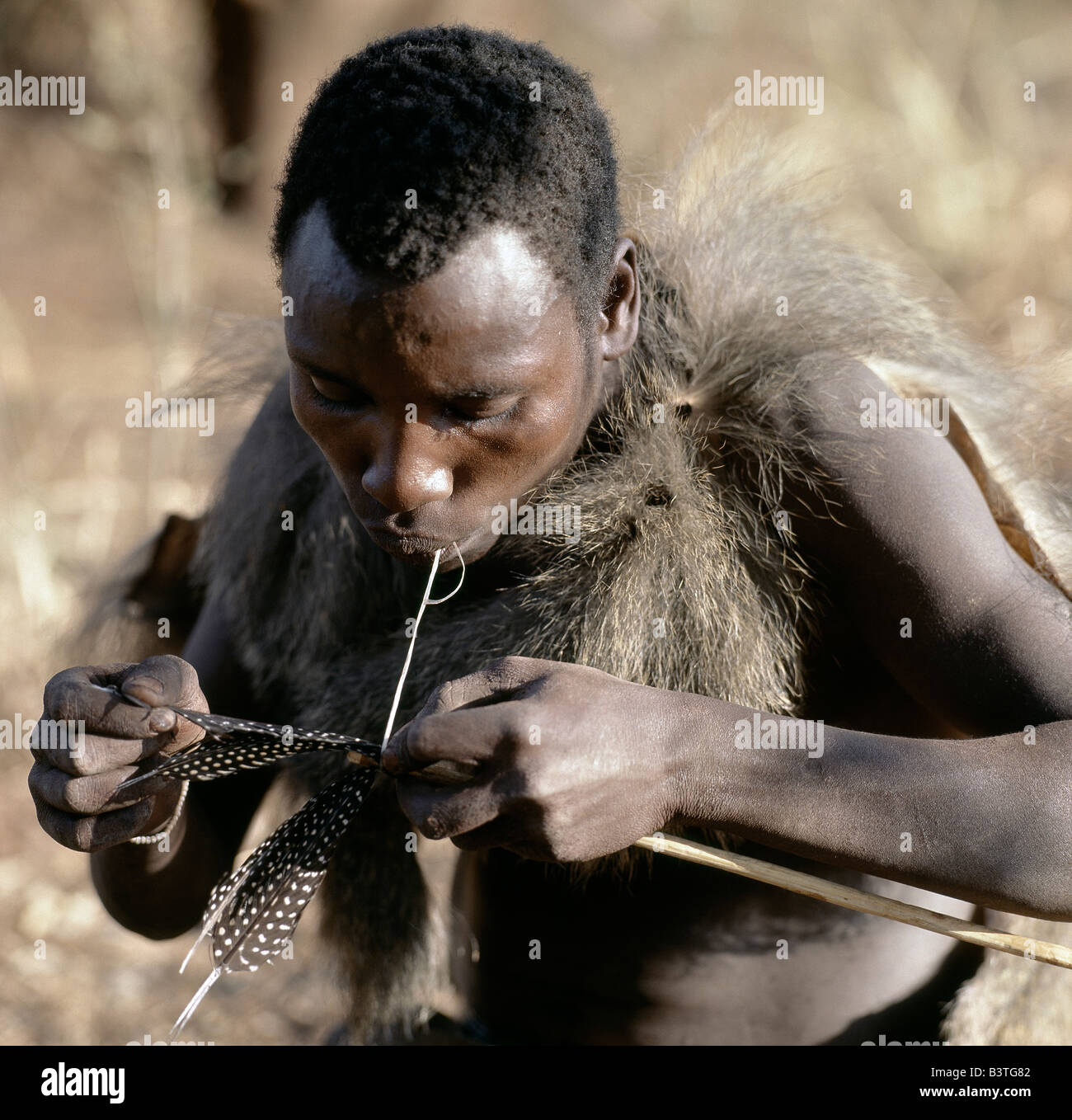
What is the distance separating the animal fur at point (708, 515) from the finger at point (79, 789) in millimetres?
368

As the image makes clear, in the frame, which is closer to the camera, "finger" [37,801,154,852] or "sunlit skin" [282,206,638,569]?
"sunlit skin" [282,206,638,569]

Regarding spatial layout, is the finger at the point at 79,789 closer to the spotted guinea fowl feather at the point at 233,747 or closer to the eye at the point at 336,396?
the spotted guinea fowl feather at the point at 233,747

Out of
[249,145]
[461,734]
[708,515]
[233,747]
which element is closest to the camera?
[461,734]

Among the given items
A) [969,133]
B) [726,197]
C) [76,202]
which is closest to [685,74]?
[969,133]

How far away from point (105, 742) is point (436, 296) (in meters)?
0.68

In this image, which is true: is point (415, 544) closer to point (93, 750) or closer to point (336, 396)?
point (336, 396)

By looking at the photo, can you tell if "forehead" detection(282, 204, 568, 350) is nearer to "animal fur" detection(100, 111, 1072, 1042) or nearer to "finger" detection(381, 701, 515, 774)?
"animal fur" detection(100, 111, 1072, 1042)

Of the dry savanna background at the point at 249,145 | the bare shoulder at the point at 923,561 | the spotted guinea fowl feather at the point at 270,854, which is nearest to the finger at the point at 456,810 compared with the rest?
the spotted guinea fowl feather at the point at 270,854

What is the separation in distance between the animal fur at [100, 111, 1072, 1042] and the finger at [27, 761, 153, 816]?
368 mm

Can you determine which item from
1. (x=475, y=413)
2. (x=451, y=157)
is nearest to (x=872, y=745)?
(x=475, y=413)

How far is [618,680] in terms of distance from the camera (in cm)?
121

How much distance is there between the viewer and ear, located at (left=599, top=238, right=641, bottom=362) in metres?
1.48

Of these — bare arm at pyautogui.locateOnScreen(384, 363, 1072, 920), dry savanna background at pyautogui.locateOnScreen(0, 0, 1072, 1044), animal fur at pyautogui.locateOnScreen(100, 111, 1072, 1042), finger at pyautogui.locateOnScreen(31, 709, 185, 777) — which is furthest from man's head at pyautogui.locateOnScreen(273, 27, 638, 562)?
dry savanna background at pyautogui.locateOnScreen(0, 0, 1072, 1044)
